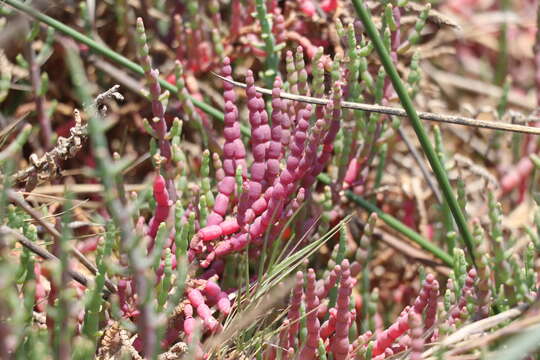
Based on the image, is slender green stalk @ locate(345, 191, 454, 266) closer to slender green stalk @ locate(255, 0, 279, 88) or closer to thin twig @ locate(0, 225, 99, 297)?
slender green stalk @ locate(255, 0, 279, 88)

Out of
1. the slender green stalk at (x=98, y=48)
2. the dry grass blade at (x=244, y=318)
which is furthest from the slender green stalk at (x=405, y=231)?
the dry grass blade at (x=244, y=318)

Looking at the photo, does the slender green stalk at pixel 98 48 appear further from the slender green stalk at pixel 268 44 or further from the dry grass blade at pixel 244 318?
the dry grass blade at pixel 244 318

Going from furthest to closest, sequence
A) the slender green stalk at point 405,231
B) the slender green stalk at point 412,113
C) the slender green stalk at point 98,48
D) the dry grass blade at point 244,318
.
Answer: the slender green stalk at point 405,231
the slender green stalk at point 98,48
the slender green stalk at point 412,113
the dry grass blade at point 244,318

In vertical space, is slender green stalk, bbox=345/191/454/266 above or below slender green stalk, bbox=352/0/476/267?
below

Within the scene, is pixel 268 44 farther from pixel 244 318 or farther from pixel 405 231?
pixel 244 318

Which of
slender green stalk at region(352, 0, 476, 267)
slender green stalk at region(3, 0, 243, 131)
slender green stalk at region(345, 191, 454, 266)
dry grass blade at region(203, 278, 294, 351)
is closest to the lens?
dry grass blade at region(203, 278, 294, 351)

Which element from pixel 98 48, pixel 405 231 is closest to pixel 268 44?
pixel 98 48

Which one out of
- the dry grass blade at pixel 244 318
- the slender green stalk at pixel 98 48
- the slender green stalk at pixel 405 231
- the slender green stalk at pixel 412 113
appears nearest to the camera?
the dry grass blade at pixel 244 318

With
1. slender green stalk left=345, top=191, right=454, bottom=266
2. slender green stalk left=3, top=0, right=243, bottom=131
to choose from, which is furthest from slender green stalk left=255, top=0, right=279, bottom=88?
slender green stalk left=345, top=191, right=454, bottom=266

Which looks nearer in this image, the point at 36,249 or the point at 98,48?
the point at 36,249

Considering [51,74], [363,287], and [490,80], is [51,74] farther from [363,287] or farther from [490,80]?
[490,80]

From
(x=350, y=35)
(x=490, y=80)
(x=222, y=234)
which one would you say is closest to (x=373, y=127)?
(x=350, y=35)
